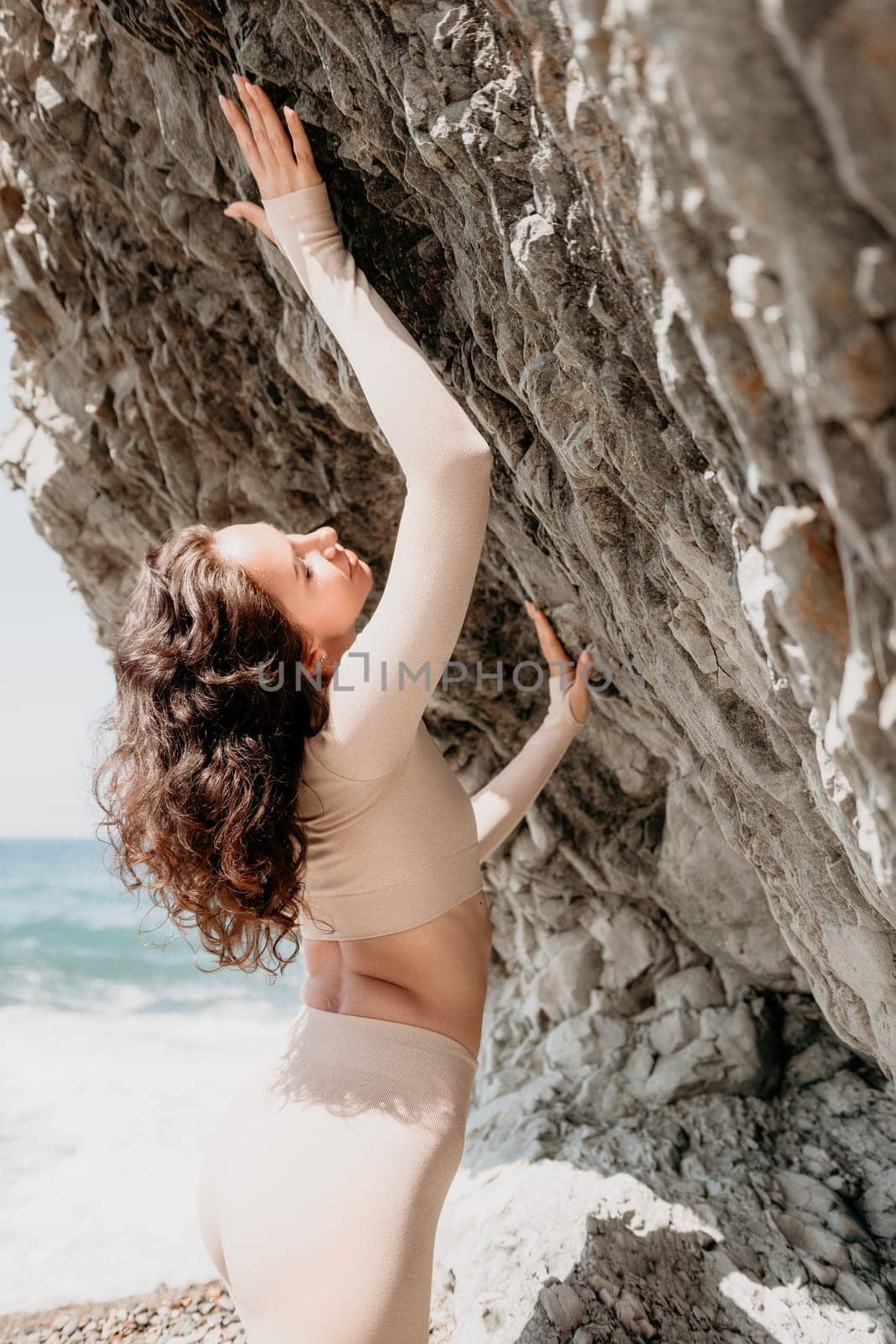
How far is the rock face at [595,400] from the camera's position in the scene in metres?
0.84

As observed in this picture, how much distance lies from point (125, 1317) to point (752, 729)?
3.63m

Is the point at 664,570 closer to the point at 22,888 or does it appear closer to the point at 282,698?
the point at 282,698

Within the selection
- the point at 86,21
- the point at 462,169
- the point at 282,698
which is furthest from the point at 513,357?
the point at 86,21

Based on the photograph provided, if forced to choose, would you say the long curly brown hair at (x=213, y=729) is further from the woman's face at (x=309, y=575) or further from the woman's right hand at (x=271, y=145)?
the woman's right hand at (x=271, y=145)

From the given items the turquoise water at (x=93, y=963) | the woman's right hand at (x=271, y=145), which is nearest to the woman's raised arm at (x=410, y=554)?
the woman's right hand at (x=271, y=145)

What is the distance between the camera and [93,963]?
18875 millimetres

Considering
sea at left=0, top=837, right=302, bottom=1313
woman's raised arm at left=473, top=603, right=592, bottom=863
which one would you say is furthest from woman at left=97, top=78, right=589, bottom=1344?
woman's raised arm at left=473, top=603, right=592, bottom=863

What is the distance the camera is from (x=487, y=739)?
15.1 feet

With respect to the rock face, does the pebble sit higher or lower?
lower

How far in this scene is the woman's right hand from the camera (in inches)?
82.4

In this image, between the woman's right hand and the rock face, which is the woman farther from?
the rock face

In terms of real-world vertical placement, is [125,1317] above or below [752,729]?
below

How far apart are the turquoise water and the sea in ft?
0.21

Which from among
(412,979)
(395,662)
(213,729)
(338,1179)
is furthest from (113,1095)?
(395,662)
